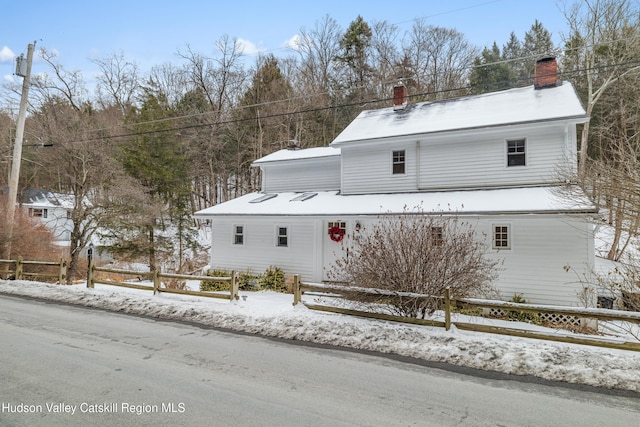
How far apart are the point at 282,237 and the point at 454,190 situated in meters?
7.75

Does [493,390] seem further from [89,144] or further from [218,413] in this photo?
[89,144]

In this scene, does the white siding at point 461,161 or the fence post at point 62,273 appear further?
the fence post at point 62,273

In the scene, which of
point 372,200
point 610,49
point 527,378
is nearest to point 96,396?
point 527,378

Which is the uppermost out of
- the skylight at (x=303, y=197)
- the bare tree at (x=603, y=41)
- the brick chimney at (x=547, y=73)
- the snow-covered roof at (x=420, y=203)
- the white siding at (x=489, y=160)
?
the bare tree at (x=603, y=41)

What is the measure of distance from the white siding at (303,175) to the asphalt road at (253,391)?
1239 cm

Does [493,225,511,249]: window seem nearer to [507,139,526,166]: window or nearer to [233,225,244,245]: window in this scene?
[507,139,526,166]: window

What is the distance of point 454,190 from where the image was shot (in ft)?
46.2

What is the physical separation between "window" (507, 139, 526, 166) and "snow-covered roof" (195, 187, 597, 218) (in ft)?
3.76

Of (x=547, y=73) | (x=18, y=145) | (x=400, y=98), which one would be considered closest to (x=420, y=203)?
(x=400, y=98)

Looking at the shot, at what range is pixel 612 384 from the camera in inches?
204

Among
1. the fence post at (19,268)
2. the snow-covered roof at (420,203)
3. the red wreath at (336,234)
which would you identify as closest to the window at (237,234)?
the snow-covered roof at (420,203)

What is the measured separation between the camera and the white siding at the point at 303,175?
1859cm

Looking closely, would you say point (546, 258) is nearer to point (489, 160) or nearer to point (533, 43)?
point (489, 160)

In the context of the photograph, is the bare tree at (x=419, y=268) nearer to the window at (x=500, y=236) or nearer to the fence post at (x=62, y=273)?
the window at (x=500, y=236)
